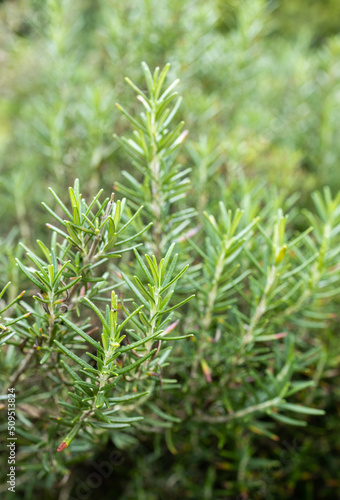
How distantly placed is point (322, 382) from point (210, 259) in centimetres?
61

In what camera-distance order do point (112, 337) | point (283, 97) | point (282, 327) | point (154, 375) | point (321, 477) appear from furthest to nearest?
point (283, 97), point (321, 477), point (282, 327), point (154, 375), point (112, 337)

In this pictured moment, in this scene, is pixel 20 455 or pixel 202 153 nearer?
pixel 20 455

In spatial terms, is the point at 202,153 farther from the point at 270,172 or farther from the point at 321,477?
the point at 321,477

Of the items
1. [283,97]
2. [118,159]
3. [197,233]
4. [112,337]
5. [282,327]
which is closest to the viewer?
[112,337]

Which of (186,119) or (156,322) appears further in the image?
(186,119)

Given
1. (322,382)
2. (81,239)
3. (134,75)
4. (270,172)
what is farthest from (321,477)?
(134,75)

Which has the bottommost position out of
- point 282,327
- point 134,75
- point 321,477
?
point 321,477

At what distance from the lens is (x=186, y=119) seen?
4.37ft

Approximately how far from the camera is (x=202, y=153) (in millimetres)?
1005

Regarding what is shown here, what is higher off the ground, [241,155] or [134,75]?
[134,75]

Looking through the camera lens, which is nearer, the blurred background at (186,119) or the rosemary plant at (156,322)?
the rosemary plant at (156,322)

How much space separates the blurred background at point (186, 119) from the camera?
43.9 inches

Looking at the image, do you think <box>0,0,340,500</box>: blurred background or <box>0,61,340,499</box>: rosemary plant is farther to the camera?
<box>0,0,340,500</box>: blurred background

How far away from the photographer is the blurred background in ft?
3.66
